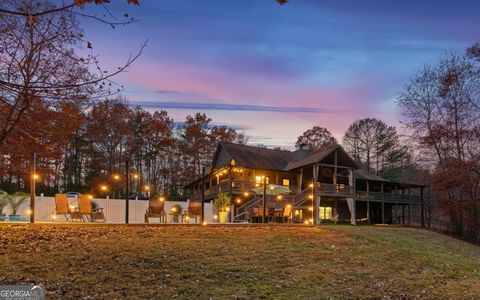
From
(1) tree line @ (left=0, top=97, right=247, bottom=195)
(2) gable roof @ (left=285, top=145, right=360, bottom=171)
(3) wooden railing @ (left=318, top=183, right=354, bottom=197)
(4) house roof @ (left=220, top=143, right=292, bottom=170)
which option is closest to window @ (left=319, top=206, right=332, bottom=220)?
(3) wooden railing @ (left=318, top=183, right=354, bottom=197)

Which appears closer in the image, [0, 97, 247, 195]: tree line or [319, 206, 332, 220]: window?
[319, 206, 332, 220]: window

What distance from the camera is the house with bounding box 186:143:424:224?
1163 inches

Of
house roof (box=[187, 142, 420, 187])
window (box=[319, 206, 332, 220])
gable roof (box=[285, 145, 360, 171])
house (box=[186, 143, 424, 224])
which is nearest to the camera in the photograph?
house (box=[186, 143, 424, 224])

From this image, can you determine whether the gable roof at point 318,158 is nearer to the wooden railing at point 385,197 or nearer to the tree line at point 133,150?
the wooden railing at point 385,197

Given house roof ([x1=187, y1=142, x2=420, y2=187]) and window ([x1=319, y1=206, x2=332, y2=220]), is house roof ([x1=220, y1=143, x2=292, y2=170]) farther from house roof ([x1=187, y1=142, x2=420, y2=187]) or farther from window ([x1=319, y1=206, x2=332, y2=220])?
window ([x1=319, y1=206, x2=332, y2=220])

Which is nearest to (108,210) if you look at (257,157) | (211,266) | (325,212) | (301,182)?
(211,266)

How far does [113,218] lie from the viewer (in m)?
21.7

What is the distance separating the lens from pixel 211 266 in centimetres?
857

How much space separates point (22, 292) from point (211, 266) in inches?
139

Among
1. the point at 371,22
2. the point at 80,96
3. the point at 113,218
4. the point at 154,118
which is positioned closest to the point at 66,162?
the point at 154,118

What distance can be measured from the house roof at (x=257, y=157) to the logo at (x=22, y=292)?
24658mm

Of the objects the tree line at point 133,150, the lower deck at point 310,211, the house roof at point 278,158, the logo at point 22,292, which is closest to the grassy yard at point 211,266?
the logo at point 22,292

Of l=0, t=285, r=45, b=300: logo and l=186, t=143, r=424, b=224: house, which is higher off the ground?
l=186, t=143, r=424, b=224: house

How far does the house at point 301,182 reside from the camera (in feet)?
96.9
